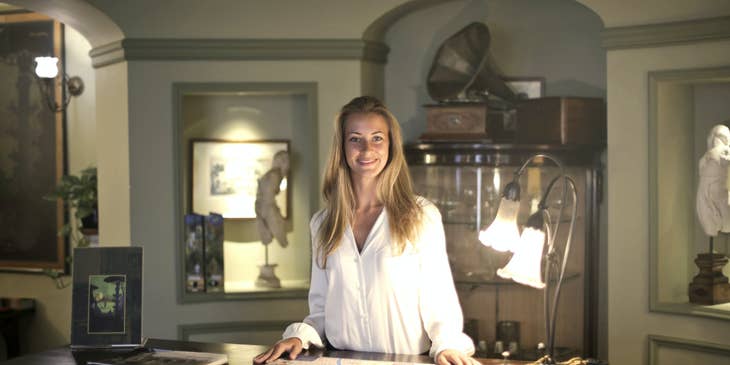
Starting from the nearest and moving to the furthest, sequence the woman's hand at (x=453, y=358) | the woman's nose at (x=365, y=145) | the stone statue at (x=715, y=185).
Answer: the woman's hand at (x=453, y=358) → the woman's nose at (x=365, y=145) → the stone statue at (x=715, y=185)

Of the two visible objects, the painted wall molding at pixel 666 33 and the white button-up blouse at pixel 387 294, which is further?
the painted wall molding at pixel 666 33

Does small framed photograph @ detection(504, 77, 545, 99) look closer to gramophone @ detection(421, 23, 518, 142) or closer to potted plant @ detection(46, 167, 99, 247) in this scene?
gramophone @ detection(421, 23, 518, 142)

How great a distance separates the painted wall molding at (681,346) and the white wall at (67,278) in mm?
3971

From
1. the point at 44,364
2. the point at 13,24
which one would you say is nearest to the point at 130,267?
the point at 44,364

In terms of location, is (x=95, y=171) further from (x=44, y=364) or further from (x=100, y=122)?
(x=44, y=364)

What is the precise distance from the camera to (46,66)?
19.9ft

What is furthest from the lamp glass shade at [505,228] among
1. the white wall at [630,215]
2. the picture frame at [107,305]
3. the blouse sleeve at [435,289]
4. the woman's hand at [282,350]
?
the white wall at [630,215]

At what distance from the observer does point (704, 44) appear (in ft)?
14.4

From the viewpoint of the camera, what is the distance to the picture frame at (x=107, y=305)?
3070 millimetres

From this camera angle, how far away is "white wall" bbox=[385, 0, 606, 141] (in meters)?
5.26

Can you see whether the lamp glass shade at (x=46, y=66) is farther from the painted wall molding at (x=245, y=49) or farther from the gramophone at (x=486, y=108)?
the gramophone at (x=486, y=108)

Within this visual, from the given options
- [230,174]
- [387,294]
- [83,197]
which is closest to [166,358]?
[387,294]

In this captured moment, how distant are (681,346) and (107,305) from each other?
2873 mm

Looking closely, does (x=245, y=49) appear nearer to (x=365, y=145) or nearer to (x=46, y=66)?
(x=46, y=66)
